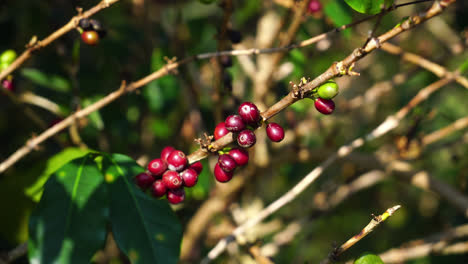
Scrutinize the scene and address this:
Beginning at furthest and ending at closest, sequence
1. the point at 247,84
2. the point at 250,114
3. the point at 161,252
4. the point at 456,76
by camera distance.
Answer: the point at 247,84 < the point at 456,76 < the point at 161,252 < the point at 250,114

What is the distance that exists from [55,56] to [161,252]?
147 cm

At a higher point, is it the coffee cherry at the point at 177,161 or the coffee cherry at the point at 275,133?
the coffee cherry at the point at 177,161

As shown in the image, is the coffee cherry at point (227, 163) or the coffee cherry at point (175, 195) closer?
the coffee cherry at point (227, 163)

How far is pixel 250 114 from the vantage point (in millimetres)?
985

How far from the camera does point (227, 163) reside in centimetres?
107

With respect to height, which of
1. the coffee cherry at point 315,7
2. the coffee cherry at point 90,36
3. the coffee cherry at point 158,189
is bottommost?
the coffee cherry at point 158,189

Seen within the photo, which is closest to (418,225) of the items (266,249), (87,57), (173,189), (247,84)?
(266,249)

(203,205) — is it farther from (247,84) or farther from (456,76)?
(456,76)

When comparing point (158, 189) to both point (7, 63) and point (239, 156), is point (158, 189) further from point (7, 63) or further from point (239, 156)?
point (7, 63)

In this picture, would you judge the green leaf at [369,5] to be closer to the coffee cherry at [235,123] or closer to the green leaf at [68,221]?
the coffee cherry at [235,123]

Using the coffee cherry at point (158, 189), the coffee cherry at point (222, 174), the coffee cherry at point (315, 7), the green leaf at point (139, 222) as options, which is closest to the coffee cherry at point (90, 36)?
the green leaf at point (139, 222)

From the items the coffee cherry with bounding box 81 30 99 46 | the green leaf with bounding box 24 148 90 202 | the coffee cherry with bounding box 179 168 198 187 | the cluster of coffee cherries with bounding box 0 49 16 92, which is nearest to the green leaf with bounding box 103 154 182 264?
the coffee cherry with bounding box 179 168 198 187

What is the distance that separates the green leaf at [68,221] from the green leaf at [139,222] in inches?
1.9

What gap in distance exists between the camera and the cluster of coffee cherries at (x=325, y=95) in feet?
3.07
